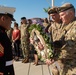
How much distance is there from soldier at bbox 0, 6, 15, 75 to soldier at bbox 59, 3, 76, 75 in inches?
37.3

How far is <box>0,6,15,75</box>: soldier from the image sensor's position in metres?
3.35

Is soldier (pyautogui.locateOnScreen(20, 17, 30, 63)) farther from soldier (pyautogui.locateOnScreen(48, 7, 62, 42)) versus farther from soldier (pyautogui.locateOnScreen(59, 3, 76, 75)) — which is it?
soldier (pyautogui.locateOnScreen(59, 3, 76, 75))

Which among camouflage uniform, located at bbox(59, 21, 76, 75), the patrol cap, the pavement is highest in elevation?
the patrol cap

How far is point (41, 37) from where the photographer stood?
169 inches

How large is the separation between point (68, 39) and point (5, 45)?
1078mm

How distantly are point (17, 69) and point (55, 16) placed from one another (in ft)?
16.3

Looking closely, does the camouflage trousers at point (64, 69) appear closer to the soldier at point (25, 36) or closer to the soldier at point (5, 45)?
the soldier at point (5, 45)

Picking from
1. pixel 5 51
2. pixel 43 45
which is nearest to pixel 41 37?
pixel 43 45

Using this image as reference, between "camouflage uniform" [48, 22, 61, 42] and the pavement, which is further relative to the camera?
the pavement

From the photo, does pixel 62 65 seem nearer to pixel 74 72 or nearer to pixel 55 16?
pixel 74 72

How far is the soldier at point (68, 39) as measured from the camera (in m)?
3.97

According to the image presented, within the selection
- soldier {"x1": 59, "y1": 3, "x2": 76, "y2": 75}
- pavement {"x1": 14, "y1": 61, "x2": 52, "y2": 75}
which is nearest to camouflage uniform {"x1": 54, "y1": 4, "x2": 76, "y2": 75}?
soldier {"x1": 59, "y1": 3, "x2": 76, "y2": 75}

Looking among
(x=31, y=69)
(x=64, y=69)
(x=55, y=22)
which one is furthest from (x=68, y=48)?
(x=31, y=69)

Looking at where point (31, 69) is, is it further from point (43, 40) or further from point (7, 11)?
point (7, 11)
